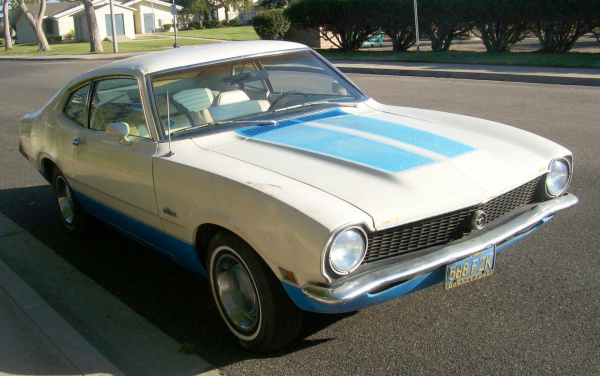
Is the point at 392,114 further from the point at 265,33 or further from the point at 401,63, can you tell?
the point at 265,33

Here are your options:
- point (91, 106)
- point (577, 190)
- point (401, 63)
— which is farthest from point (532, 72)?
point (91, 106)

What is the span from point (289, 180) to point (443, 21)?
2075 cm

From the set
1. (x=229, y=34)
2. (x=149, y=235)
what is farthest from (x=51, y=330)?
(x=229, y=34)

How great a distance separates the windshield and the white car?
0.01 m

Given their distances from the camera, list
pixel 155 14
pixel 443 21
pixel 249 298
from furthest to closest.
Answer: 1. pixel 155 14
2. pixel 443 21
3. pixel 249 298

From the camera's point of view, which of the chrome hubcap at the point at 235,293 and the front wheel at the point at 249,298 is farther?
the chrome hubcap at the point at 235,293

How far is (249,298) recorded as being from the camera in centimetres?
372

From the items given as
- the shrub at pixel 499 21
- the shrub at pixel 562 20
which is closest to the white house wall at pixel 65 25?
the shrub at pixel 499 21

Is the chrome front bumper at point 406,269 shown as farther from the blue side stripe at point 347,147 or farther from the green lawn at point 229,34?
the green lawn at point 229,34

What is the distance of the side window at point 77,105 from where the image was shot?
539 centimetres

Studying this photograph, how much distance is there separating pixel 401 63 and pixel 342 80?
53.3 feet

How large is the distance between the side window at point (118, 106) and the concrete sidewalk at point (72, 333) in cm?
112

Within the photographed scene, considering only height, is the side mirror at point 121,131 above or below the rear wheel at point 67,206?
above

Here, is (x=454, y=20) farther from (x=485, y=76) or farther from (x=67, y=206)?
(x=67, y=206)
